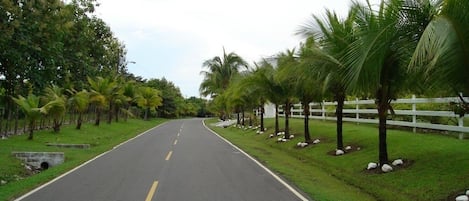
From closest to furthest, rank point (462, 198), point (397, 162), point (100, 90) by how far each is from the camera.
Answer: point (462, 198) < point (397, 162) < point (100, 90)

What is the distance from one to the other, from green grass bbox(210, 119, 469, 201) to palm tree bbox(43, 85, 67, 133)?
499 inches

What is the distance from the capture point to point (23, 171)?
15344 millimetres

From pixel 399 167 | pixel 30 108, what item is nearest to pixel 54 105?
pixel 30 108

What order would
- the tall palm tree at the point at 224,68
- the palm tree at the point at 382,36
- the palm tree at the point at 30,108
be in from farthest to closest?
1. the tall palm tree at the point at 224,68
2. the palm tree at the point at 30,108
3. the palm tree at the point at 382,36

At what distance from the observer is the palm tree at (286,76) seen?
18.3 metres

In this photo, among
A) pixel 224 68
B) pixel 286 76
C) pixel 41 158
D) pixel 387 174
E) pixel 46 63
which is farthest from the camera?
pixel 224 68

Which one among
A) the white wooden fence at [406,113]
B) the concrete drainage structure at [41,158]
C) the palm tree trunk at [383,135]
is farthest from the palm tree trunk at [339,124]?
the concrete drainage structure at [41,158]

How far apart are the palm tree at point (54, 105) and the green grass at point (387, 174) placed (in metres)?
12.7

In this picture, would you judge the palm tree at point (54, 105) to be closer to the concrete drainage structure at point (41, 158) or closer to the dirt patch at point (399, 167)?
the concrete drainage structure at point (41, 158)

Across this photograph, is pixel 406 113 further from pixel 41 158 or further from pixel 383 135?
pixel 41 158

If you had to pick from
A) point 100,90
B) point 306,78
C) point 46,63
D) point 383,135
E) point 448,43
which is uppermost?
point 46,63

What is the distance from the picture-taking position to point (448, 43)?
7.79 meters

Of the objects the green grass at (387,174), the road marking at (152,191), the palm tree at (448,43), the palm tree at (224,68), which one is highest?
the palm tree at (224,68)

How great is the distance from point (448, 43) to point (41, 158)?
1466 centimetres
